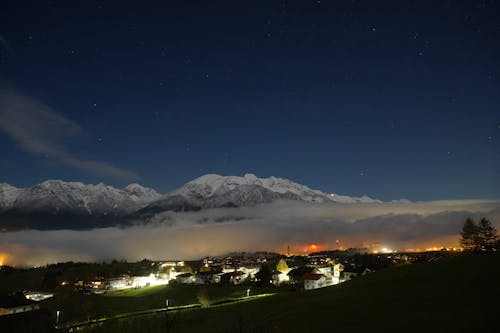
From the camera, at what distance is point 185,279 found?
159375 millimetres

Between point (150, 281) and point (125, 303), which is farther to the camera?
point (150, 281)

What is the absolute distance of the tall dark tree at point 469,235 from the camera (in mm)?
119750

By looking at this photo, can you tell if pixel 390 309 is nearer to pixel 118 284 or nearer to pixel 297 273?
pixel 297 273

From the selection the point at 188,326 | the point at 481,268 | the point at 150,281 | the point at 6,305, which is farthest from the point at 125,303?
the point at 481,268

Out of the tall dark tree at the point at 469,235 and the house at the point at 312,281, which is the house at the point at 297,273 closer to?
the house at the point at 312,281

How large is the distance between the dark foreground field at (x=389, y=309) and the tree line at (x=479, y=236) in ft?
216

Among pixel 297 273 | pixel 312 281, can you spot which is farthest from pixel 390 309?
pixel 297 273

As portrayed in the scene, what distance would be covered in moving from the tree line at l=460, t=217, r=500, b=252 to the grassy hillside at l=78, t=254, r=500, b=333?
66.0 m

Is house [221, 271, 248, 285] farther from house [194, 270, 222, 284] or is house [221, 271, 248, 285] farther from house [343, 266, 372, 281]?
house [343, 266, 372, 281]

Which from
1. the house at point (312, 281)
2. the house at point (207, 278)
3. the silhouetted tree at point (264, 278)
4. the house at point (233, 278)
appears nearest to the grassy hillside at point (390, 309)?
the house at point (312, 281)

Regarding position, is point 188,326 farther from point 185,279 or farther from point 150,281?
point 150,281

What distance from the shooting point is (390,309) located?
4178cm

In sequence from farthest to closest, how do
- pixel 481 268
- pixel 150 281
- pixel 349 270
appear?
pixel 150 281 < pixel 349 270 < pixel 481 268

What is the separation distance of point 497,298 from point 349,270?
95.3 meters
